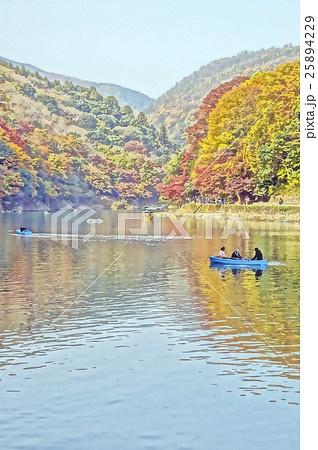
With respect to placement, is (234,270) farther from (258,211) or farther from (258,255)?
(258,211)

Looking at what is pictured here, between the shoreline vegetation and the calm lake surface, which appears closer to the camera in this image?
the calm lake surface

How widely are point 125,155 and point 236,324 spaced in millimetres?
172316

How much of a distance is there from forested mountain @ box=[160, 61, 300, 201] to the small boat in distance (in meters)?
37.2

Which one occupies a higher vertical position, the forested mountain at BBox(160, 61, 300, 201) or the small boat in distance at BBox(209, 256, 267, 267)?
the forested mountain at BBox(160, 61, 300, 201)

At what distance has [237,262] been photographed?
40.8m

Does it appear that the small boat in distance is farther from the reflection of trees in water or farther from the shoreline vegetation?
the shoreline vegetation

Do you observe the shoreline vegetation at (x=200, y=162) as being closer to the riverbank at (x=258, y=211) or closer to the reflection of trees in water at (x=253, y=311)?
the riverbank at (x=258, y=211)

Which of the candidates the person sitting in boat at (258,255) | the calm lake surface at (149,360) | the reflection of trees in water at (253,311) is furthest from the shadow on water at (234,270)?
the calm lake surface at (149,360)

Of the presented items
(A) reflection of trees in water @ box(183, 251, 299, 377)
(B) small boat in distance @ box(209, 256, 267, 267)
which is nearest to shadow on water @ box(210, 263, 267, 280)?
(A) reflection of trees in water @ box(183, 251, 299, 377)

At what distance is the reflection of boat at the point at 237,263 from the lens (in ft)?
131

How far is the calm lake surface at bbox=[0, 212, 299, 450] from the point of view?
13805 millimetres

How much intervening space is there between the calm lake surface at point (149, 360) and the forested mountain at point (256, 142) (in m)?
42.3

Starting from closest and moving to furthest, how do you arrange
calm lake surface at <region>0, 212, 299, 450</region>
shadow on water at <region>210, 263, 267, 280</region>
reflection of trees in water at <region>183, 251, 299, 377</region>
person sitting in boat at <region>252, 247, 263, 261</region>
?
calm lake surface at <region>0, 212, 299, 450</region> < reflection of trees in water at <region>183, 251, 299, 377</region> < shadow on water at <region>210, 263, 267, 280</region> < person sitting in boat at <region>252, 247, 263, 261</region>

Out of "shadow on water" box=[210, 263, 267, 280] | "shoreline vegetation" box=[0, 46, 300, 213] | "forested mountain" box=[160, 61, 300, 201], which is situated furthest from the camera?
"shoreline vegetation" box=[0, 46, 300, 213]
